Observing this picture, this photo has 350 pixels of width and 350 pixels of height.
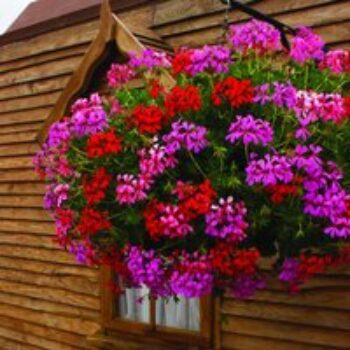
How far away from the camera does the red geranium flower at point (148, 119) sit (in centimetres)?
305

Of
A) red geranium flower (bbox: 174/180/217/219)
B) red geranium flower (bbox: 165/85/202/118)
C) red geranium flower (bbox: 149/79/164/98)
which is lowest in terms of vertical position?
red geranium flower (bbox: 174/180/217/219)

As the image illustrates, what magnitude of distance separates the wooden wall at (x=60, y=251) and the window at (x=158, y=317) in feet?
0.54

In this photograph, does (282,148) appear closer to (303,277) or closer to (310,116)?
(310,116)

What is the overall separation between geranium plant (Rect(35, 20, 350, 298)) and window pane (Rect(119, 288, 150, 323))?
2.24 m

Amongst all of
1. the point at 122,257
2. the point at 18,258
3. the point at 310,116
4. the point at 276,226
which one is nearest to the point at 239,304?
the point at 122,257

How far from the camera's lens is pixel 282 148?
2959mm

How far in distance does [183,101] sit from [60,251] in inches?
155

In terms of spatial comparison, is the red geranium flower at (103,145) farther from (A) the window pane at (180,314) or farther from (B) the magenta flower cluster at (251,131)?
(A) the window pane at (180,314)

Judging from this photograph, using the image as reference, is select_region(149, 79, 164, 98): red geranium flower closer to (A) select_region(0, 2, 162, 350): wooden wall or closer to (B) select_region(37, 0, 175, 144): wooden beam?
(B) select_region(37, 0, 175, 144): wooden beam

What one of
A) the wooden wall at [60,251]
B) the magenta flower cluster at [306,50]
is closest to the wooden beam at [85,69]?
the wooden wall at [60,251]

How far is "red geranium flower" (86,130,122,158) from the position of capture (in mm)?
3078

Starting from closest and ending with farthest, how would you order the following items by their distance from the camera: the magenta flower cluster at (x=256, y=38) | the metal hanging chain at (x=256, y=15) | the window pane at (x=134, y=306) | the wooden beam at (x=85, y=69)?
the magenta flower cluster at (x=256, y=38), the metal hanging chain at (x=256, y=15), the wooden beam at (x=85, y=69), the window pane at (x=134, y=306)

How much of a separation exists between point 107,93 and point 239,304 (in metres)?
1.83

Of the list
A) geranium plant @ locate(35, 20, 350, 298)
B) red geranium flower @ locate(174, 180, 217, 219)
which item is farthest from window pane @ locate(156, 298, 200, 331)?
red geranium flower @ locate(174, 180, 217, 219)
